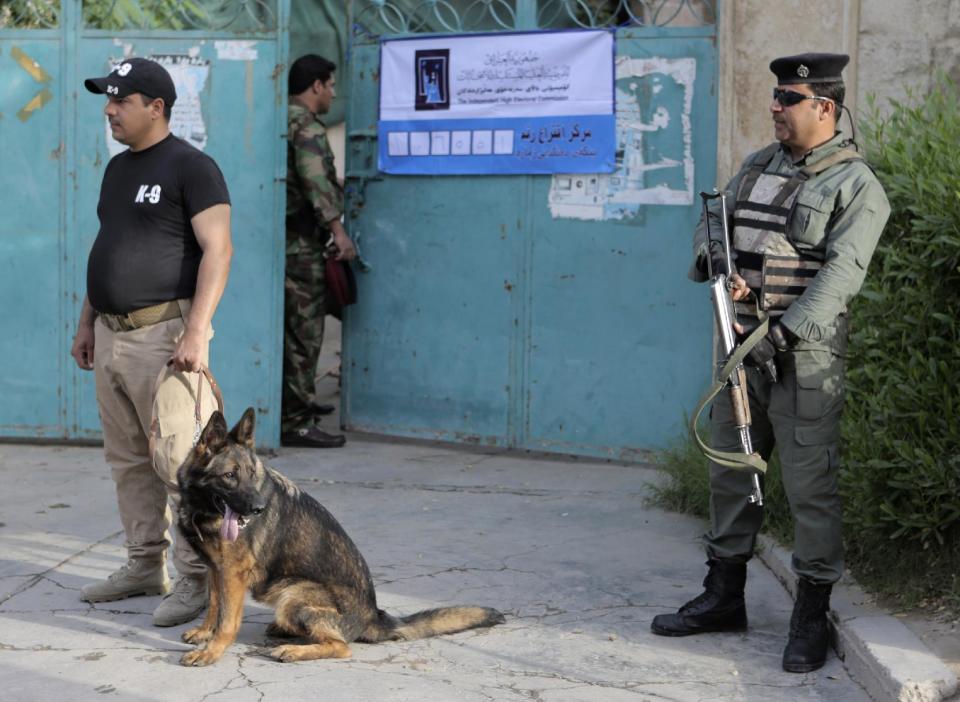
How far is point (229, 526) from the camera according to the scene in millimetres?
4582

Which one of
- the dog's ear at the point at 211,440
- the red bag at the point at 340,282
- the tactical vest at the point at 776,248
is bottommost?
the dog's ear at the point at 211,440

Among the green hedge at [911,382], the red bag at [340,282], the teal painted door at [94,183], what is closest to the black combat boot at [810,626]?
the green hedge at [911,382]

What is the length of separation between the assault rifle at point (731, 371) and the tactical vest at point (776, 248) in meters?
0.07

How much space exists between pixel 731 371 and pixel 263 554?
1.65m

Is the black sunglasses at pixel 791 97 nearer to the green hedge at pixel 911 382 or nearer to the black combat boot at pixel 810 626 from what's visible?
the green hedge at pixel 911 382

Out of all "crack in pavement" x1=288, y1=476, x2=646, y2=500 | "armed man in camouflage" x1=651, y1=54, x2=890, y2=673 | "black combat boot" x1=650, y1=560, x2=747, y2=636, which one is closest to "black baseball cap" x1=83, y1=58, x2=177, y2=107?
"armed man in camouflage" x1=651, y1=54, x2=890, y2=673

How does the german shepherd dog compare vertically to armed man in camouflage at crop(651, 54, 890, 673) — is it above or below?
below

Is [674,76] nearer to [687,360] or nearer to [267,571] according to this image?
[687,360]

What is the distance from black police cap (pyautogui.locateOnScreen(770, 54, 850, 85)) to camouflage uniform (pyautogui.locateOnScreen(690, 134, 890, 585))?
0.72 ft

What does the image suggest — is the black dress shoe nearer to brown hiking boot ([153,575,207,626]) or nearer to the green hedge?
brown hiking boot ([153,575,207,626])

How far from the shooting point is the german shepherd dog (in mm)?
4621

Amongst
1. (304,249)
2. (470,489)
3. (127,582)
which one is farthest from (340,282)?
(127,582)

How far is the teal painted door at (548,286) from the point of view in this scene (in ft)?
25.0

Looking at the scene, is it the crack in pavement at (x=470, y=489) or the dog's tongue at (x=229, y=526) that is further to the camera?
the crack in pavement at (x=470, y=489)
